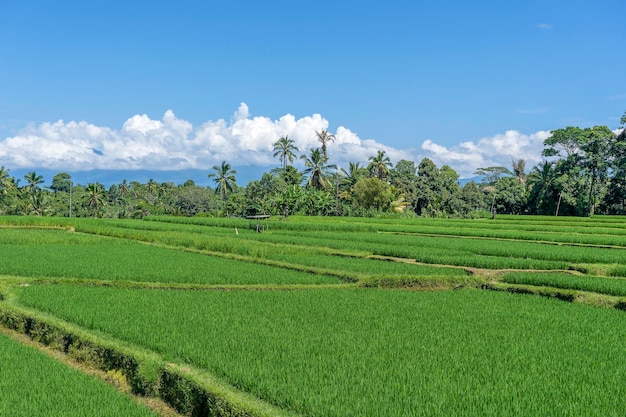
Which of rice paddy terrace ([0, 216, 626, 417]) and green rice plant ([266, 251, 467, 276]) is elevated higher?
green rice plant ([266, 251, 467, 276])

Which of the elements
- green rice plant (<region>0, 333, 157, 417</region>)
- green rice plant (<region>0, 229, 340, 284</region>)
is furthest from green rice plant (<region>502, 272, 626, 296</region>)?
green rice plant (<region>0, 333, 157, 417</region>)

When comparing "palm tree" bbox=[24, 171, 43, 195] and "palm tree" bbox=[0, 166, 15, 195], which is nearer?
"palm tree" bbox=[0, 166, 15, 195]

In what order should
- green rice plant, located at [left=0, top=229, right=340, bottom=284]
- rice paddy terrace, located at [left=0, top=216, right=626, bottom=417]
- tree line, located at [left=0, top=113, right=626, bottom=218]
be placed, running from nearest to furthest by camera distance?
1. rice paddy terrace, located at [left=0, top=216, right=626, bottom=417]
2. green rice plant, located at [left=0, top=229, right=340, bottom=284]
3. tree line, located at [left=0, top=113, right=626, bottom=218]

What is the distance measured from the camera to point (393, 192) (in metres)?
55.3

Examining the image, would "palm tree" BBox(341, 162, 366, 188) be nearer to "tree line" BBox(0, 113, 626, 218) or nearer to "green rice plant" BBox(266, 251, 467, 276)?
"tree line" BBox(0, 113, 626, 218)

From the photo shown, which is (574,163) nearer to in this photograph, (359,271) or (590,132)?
(590,132)

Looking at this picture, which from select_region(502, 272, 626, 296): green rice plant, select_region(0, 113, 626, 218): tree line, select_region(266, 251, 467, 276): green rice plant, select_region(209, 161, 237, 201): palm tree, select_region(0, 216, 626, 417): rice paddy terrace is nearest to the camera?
select_region(0, 216, 626, 417): rice paddy terrace

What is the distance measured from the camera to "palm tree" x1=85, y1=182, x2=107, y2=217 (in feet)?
177

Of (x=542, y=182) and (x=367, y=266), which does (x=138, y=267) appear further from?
(x=542, y=182)

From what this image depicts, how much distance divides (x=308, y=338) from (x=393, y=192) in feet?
159

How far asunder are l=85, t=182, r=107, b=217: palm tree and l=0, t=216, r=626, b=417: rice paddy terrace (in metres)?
38.4

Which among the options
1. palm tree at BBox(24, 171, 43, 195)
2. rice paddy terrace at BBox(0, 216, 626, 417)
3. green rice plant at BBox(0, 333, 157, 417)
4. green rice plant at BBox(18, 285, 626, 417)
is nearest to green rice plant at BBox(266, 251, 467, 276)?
rice paddy terrace at BBox(0, 216, 626, 417)

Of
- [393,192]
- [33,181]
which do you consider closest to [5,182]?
[33,181]

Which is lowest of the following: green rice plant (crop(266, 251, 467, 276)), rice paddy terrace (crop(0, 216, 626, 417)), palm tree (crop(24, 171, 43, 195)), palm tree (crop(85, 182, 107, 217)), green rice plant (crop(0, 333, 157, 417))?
green rice plant (crop(0, 333, 157, 417))
